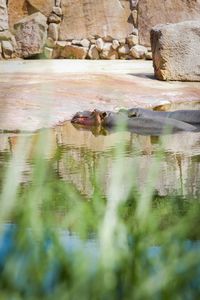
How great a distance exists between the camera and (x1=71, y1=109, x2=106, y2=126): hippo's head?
6.56 m

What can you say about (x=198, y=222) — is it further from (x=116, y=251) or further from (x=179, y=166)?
(x=179, y=166)

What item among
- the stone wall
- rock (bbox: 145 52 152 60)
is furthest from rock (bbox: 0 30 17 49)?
rock (bbox: 145 52 152 60)

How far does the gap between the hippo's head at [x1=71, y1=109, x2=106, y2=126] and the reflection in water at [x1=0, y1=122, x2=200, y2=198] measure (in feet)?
0.33

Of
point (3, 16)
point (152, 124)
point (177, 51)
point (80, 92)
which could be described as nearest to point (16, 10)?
point (3, 16)

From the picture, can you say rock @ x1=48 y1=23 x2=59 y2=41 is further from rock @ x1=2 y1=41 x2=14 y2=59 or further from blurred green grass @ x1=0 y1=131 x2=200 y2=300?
blurred green grass @ x1=0 y1=131 x2=200 y2=300

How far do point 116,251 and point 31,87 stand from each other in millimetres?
6216

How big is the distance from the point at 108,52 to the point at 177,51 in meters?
3.96

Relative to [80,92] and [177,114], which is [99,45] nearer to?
[80,92]

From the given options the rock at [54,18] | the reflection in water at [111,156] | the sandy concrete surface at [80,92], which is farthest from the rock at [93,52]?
the reflection in water at [111,156]

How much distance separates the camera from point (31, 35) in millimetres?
12883

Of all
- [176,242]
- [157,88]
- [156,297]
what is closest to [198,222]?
[176,242]

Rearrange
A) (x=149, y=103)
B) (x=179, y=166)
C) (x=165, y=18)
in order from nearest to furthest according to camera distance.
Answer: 1. (x=179, y=166)
2. (x=149, y=103)
3. (x=165, y=18)

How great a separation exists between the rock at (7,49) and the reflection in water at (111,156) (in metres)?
6.53

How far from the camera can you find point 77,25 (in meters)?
13.2
